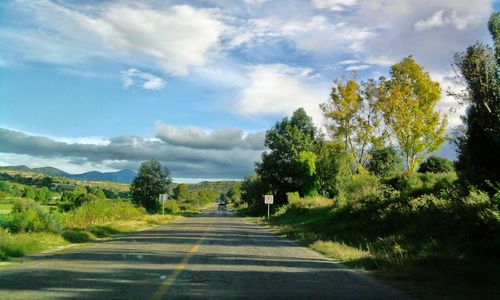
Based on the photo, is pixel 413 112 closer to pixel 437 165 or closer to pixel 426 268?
pixel 437 165

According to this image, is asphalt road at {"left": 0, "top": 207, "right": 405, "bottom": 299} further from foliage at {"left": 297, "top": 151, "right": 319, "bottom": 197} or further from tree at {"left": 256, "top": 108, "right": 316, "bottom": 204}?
tree at {"left": 256, "top": 108, "right": 316, "bottom": 204}

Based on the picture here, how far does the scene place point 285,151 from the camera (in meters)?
67.8

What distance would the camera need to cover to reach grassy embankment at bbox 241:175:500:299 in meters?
10.2

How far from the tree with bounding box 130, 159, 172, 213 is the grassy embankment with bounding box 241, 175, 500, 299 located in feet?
161

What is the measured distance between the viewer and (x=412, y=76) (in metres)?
35.9

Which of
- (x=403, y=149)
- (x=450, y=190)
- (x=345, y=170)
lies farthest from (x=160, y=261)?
(x=345, y=170)

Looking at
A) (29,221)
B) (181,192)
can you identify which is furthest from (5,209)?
(181,192)

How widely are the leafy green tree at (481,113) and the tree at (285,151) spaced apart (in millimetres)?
45652

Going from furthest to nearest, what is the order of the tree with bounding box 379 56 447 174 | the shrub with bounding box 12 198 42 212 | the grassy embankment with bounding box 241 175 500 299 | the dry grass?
the tree with bounding box 379 56 447 174 < the shrub with bounding box 12 198 42 212 < the dry grass < the grassy embankment with bounding box 241 175 500 299

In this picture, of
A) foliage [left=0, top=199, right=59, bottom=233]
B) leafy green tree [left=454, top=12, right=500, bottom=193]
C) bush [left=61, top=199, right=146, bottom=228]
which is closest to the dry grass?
leafy green tree [left=454, top=12, right=500, bottom=193]

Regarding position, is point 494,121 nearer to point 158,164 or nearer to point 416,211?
point 416,211

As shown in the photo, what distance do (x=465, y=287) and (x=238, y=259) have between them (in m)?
6.77

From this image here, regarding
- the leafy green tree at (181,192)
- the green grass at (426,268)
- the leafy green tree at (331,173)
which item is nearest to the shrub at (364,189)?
the green grass at (426,268)

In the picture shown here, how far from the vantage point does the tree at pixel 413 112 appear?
3444 cm
